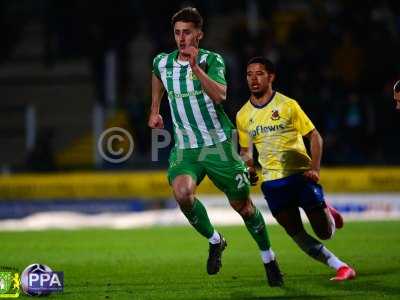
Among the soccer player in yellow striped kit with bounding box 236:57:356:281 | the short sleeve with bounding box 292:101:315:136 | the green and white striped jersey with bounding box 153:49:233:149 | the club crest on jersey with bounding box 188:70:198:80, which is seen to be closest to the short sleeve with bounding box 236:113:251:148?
the soccer player in yellow striped kit with bounding box 236:57:356:281

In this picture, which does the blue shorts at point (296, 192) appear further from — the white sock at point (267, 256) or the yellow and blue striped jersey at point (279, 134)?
the white sock at point (267, 256)

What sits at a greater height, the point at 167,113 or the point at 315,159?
the point at 167,113

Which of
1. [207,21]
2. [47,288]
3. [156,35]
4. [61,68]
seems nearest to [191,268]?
[47,288]

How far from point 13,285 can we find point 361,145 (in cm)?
1224

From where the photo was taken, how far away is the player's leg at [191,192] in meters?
8.58

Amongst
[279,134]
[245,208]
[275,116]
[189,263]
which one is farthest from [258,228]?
[189,263]

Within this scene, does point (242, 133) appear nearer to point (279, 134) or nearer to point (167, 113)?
point (279, 134)

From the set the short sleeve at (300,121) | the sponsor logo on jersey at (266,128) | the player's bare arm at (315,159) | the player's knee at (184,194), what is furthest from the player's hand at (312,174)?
the player's knee at (184,194)

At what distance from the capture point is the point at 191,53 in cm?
824

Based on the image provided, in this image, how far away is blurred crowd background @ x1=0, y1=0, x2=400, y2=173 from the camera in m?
19.3

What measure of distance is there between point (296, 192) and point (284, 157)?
351 millimetres

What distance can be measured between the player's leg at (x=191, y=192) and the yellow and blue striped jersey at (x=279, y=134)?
687 millimetres

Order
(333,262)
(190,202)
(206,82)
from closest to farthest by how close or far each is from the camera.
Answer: (206,82), (190,202), (333,262)

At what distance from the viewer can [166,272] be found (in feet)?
32.8
